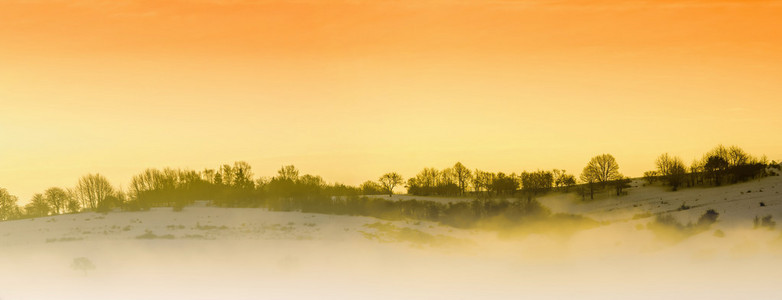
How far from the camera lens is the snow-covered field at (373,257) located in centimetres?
3541

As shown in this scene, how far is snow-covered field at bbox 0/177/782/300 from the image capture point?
35406 millimetres

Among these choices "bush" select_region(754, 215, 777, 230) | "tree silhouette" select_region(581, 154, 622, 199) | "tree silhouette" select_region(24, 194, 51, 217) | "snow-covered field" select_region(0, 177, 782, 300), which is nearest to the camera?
"snow-covered field" select_region(0, 177, 782, 300)

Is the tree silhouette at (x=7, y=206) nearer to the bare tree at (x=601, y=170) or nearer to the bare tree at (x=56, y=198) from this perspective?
the bare tree at (x=56, y=198)

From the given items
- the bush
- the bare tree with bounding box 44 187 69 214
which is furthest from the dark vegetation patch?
the bare tree with bounding box 44 187 69 214

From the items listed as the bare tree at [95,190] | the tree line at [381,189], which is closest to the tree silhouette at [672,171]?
the tree line at [381,189]

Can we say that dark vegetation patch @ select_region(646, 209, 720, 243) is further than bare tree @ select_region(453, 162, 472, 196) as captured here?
No

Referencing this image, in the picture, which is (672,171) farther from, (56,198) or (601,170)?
(56,198)

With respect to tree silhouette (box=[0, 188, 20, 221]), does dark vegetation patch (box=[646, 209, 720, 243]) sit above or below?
below

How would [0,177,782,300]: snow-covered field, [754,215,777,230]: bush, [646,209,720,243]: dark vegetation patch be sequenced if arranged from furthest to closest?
1. [646,209,720,243]: dark vegetation patch
2. [754,215,777,230]: bush
3. [0,177,782,300]: snow-covered field

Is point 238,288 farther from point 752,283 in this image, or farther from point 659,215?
point 659,215

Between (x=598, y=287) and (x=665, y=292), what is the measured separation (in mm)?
3366

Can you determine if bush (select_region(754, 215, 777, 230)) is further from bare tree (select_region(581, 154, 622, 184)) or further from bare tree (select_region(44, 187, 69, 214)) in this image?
bare tree (select_region(44, 187, 69, 214))

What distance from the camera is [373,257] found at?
4475 cm

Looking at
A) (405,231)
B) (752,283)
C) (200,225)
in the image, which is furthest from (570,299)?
(200,225)
